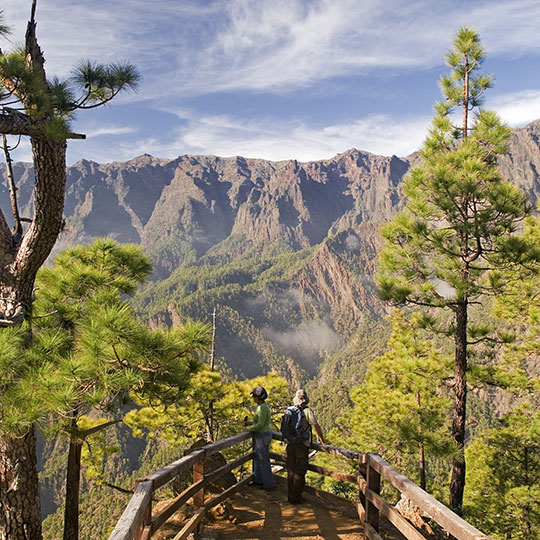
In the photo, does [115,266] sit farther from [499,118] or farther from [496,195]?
[499,118]

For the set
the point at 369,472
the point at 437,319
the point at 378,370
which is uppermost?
the point at 437,319

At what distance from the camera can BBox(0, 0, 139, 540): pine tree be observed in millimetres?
4016

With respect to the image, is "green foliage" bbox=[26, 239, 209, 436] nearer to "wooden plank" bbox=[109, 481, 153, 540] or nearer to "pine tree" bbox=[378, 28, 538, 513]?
"wooden plank" bbox=[109, 481, 153, 540]

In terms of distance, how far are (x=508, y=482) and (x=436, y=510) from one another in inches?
569

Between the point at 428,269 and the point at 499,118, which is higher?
the point at 499,118

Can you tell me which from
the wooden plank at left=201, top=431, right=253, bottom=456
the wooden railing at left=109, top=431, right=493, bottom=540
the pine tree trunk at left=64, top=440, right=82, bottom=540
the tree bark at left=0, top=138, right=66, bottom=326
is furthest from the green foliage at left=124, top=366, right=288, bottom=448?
the tree bark at left=0, top=138, right=66, bottom=326

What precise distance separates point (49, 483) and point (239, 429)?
116m

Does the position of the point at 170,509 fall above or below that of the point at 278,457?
above

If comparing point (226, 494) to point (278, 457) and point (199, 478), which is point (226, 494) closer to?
point (199, 478)

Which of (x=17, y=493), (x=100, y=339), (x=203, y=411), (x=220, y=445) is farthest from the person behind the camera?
(x=203, y=411)

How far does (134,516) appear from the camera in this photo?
2809 millimetres

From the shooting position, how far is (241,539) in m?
5.03

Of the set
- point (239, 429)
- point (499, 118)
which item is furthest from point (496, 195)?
point (239, 429)

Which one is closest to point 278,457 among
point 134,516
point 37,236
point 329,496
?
point 329,496
